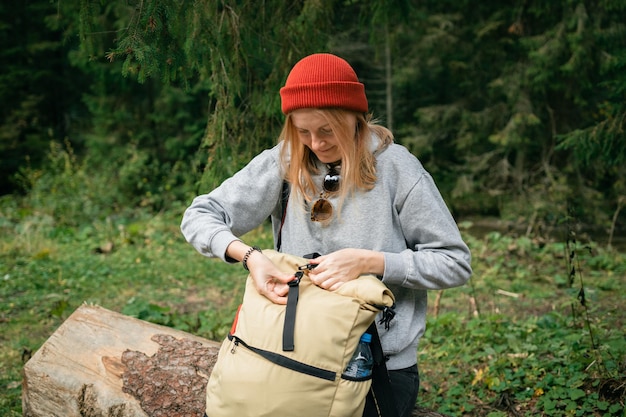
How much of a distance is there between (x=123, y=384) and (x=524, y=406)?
83.8 inches

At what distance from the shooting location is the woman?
6.35 ft

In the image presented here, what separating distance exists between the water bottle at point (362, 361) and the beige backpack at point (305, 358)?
1.0 inches

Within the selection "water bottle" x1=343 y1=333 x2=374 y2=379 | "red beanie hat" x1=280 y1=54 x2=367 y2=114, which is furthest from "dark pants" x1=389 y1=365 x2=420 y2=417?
"red beanie hat" x1=280 y1=54 x2=367 y2=114

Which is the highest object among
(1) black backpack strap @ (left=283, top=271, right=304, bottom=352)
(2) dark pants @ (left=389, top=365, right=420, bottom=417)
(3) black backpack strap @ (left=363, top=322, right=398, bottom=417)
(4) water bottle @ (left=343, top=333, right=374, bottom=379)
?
(1) black backpack strap @ (left=283, top=271, right=304, bottom=352)

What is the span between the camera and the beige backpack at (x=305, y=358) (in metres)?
1.66

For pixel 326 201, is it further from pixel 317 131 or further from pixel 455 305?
pixel 455 305

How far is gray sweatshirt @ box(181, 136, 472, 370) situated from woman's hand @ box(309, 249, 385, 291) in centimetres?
4

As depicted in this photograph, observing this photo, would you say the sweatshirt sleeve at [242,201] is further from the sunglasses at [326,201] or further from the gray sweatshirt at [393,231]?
the sunglasses at [326,201]

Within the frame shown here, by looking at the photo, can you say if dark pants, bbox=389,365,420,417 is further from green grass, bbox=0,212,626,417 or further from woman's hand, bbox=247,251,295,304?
green grass, bbox=0,212,626,417

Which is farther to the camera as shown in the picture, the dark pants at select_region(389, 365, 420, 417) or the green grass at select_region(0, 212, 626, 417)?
the green grass at select_region(0, 212, 626, 417)

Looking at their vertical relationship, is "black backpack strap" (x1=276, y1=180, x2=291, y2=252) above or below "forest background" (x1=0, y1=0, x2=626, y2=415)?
above

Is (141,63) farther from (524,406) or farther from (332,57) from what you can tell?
(524,406)

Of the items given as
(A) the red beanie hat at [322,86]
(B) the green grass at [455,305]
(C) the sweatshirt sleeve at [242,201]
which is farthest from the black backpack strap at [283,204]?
(B) the green grass at [455,305]

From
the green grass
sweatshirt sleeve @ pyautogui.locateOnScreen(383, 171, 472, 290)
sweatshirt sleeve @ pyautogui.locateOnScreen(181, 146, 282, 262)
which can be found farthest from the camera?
the green grass
